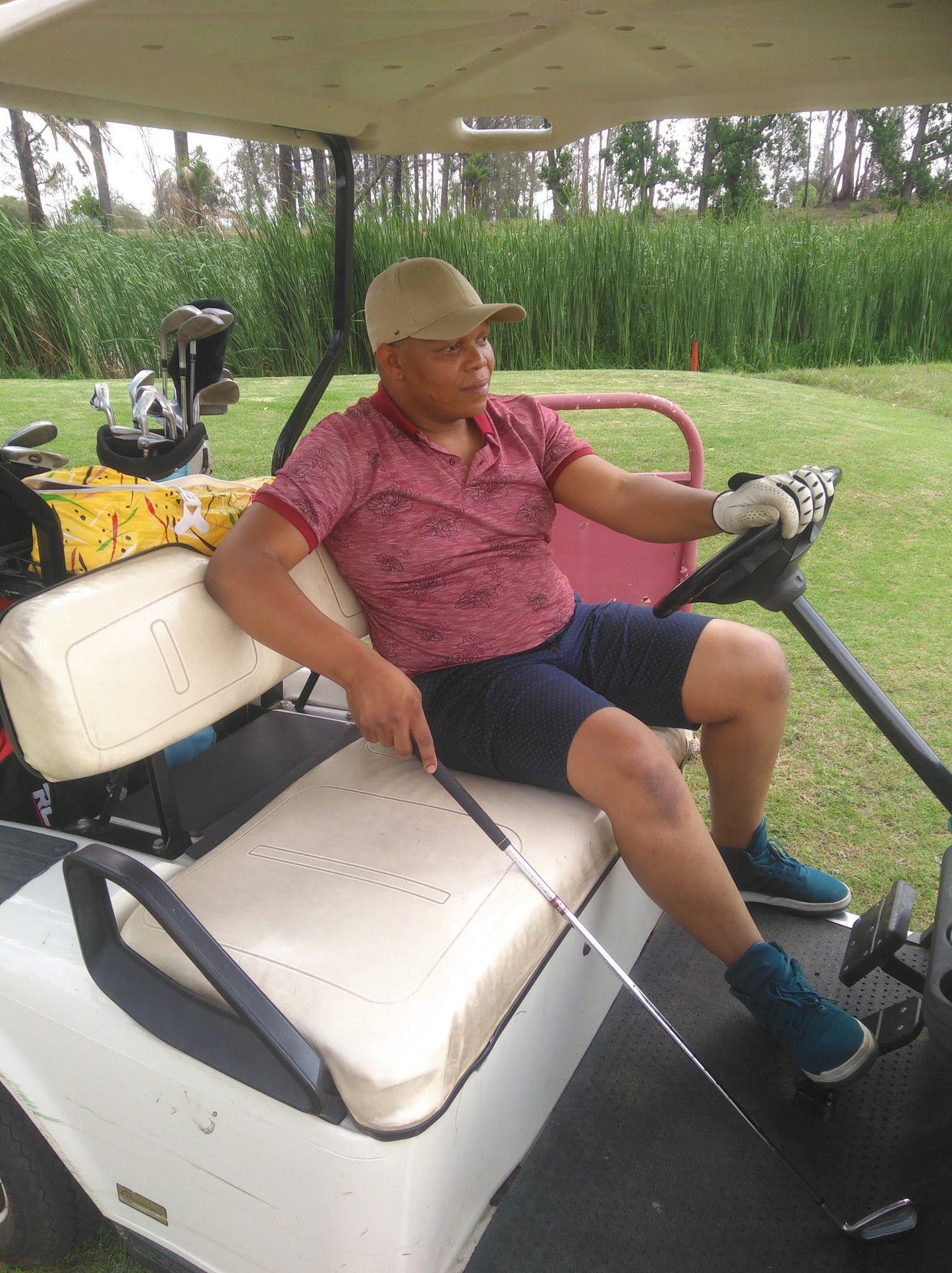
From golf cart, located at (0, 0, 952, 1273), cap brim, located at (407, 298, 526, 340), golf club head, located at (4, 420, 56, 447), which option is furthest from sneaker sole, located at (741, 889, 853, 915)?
golf club head, located at (4, 420, 56, 447)

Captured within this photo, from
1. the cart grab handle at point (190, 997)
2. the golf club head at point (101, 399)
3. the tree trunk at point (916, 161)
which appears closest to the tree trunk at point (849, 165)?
the tree trunk at point (916, 161)

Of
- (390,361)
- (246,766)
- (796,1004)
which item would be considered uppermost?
(390,361)

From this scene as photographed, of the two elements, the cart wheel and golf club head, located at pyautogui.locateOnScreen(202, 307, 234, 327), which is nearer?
the cart wheel

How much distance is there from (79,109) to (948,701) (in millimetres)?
3185

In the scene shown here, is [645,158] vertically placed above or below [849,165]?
below

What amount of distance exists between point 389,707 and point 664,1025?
67cm

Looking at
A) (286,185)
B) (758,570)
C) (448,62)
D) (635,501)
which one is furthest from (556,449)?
(286,185)

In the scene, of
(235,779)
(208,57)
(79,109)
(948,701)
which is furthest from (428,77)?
(948,701)

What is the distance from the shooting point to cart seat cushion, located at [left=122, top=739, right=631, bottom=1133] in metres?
1.20

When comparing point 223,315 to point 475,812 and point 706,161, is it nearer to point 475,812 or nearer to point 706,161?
point 475,812

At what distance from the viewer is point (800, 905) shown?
212 cm

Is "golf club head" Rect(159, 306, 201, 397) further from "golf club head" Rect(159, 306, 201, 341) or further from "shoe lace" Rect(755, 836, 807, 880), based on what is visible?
"shoe lace" Rect(755, 836, 807, 880)

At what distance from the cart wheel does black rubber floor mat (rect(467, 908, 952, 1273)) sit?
663 mm

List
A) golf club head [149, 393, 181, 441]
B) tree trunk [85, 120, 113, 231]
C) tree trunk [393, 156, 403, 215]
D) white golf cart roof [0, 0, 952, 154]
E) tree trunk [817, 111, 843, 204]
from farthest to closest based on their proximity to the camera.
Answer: tree trunk [817, 111, 843, 204] < tree trunk [85, 120, 113, 231] < tree trunk [393, 156, 403, 215] < golf club head [149, 393, 181, 441] < white golf cart roof [0, 0, 952, 154]
